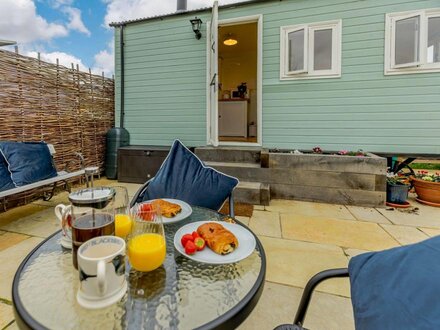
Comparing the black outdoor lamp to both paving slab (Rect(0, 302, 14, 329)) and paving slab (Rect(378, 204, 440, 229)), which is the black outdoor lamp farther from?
paving slab (Rect(0, 302, 14, 329))

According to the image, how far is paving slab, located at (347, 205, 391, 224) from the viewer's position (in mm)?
2788

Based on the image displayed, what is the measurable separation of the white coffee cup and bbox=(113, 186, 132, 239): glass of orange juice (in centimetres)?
25

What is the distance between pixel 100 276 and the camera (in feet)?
1.94

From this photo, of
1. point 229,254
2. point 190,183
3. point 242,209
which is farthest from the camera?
point 242,209

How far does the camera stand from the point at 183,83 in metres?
4.61

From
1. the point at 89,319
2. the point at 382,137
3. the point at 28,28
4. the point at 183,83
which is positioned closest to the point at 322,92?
the point at 382,137

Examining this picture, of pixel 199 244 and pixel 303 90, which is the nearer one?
pixel 199 244

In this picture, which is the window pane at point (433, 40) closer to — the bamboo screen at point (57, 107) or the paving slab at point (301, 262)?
the paving slab at point (301, 262)

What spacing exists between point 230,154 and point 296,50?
2.11m

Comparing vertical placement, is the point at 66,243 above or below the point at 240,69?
below

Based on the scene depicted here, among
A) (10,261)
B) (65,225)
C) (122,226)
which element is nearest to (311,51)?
(122,226)

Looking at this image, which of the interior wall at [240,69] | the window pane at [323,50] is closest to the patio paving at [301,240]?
the window pane at [323,50]

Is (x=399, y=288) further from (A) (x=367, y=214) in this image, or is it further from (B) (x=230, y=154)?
(B) (x=230, y=154)

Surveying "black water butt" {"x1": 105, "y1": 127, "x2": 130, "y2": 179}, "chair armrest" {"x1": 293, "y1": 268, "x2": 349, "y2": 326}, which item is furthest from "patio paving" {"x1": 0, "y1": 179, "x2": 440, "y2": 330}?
"black water butt" {"x1": 105, "y1": 127, "x2": 130, "y2": 179}
